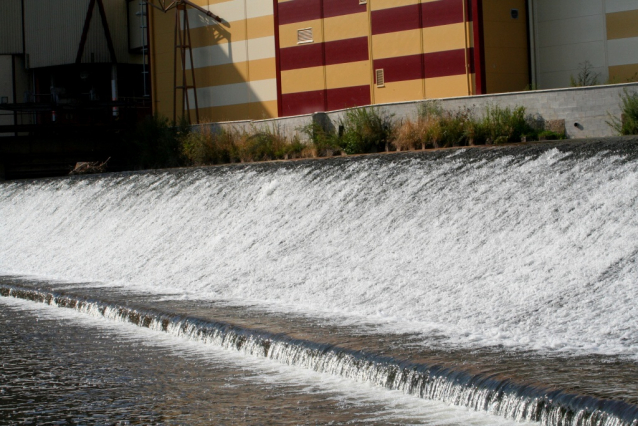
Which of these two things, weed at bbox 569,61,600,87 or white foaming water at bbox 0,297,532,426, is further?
weed at bbox 569,61,600,87

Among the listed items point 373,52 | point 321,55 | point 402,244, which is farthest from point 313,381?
point 321,55

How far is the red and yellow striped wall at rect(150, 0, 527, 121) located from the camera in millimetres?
21719

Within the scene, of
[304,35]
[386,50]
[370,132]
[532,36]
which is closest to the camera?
[370,132]

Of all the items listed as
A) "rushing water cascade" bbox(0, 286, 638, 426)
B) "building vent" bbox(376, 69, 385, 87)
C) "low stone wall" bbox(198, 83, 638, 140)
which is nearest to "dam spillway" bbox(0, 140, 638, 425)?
"rushing water cascade" bbox(0, 286, 638, 426)

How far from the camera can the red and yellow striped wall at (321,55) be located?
855 inches

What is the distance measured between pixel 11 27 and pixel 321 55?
56.3 ft

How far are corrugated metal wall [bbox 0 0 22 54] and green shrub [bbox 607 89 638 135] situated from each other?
88.2 feet

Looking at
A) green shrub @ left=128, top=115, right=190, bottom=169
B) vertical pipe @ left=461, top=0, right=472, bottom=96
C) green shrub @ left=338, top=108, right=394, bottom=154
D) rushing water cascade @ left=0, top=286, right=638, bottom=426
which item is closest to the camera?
rushing water cascade @ left=0, top=286, right=638, bottom=426

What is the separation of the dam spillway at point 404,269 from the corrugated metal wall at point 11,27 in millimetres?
18617

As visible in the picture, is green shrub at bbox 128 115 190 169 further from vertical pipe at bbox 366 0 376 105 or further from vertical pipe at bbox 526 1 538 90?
Result: vertical pipe at bbox 526 1 538 90

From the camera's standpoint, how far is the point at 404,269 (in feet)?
38.2

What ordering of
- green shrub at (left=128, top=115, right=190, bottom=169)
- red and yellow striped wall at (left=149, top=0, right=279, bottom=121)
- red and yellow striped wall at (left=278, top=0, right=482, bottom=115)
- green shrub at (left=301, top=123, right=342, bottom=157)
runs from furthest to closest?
1. red and yellow striped wall at (left=149, top=0, right=279, bottom=121)
2. green shrub at (left=128, top=115, right=190, bottom=169)
3. red and yellow striped wall at (left=278, top=0, right=482, bottom=115)
4. green shrub at (left=301, top=123, right=342, bottom=157)

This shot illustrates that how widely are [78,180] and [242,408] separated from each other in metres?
17.2

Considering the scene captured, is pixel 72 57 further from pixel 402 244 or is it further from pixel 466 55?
pixel 402 244
